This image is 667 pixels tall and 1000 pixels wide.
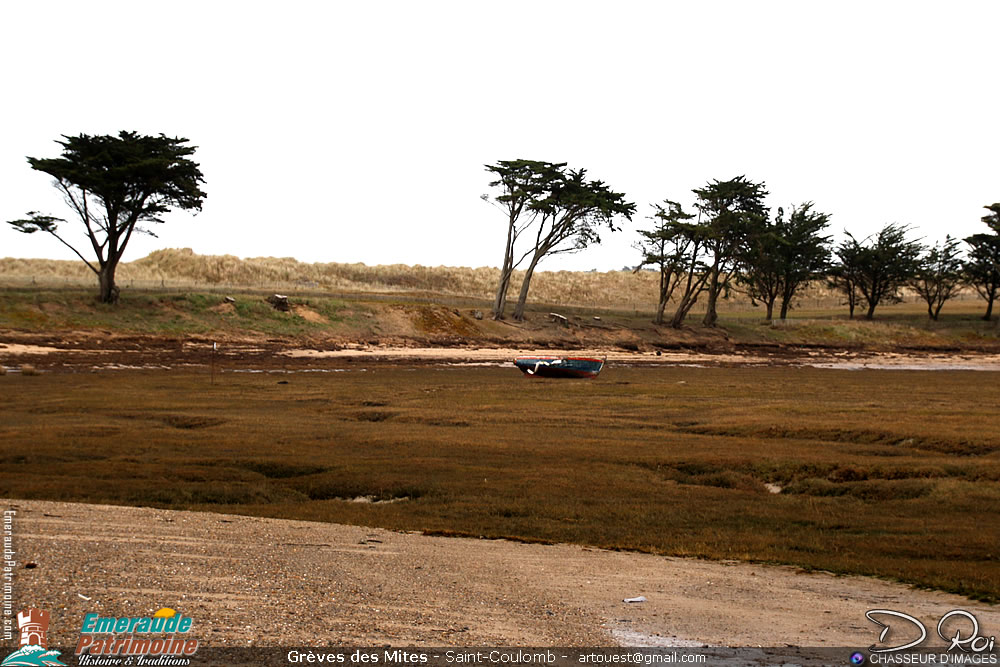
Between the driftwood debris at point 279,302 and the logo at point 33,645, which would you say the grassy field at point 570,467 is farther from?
the driftwood debris at point 279,302

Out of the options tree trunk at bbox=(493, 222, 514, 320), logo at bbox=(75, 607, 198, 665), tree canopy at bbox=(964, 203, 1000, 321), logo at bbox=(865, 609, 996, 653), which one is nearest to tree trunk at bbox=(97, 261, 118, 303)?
tree trunk at bbox=(493, 222, 514, 320)

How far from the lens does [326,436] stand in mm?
18984

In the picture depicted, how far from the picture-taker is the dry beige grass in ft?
368

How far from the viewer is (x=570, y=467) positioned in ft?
52.6

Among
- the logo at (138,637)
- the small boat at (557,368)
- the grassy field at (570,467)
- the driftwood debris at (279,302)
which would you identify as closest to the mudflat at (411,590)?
the logo at (138,637)

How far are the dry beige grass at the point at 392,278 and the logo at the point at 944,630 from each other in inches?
3650

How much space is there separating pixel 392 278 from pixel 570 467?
380ft

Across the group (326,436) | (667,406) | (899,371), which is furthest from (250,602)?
(899,371)

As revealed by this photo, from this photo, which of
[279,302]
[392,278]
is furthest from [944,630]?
[392,278]

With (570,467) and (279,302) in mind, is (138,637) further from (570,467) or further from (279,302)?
(279,302)

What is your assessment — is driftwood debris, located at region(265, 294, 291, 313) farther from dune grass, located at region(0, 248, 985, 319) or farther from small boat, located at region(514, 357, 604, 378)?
dune grass, located at region(0, 248, 985, 319)

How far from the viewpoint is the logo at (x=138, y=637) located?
6.36 metres

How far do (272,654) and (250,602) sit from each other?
121cm

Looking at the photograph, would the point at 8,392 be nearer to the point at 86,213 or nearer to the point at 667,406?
the point at 667,406
